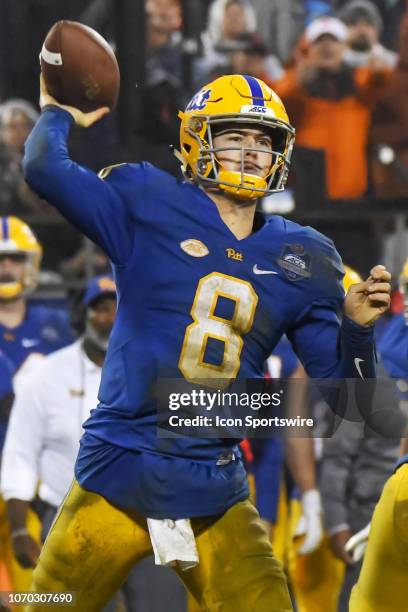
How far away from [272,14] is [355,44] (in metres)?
0.42

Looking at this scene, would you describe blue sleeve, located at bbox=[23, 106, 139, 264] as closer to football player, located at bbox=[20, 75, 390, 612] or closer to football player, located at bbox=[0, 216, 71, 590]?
football player, located at bbox=[20, 75, 390, 612]

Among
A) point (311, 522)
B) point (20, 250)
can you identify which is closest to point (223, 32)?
point (20, 250)

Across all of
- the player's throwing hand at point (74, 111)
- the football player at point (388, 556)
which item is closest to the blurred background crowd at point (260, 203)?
the football player at point (388, 556)

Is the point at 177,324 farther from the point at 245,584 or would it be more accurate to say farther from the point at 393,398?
the point at 393,398

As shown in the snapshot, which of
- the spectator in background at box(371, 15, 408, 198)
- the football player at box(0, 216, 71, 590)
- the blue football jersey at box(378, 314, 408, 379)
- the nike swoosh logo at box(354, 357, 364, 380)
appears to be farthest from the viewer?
the spectator in background at box(371, 15, 408, 198)

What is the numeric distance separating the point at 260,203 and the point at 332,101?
72cm

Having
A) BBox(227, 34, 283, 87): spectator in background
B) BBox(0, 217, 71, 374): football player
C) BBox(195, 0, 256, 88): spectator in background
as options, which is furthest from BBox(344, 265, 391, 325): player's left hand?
BBox(227, 34, 283, 87): spectator in background

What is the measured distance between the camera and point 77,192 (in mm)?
3396

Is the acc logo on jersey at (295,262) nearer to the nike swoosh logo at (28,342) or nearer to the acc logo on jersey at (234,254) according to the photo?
the acc logo on jersey at (234,254)

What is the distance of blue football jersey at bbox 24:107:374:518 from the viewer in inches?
134

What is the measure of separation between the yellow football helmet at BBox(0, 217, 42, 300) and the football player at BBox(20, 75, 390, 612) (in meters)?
2.68

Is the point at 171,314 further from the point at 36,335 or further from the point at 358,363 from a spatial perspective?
the point at 36,335

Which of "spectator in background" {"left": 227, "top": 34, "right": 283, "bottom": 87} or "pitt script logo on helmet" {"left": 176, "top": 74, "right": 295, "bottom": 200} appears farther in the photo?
"spectator in background" {"left": 227, "top": 34, "right": 283, "bottom": 87}

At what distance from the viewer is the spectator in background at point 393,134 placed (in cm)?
650
